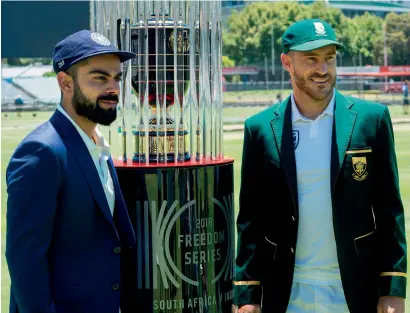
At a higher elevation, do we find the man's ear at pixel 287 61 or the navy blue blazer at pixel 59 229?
the man's ear at pixel 287 61

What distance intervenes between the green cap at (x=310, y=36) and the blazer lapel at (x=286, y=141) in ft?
0.91

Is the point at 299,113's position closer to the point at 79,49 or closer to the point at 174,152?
the point at 174,152

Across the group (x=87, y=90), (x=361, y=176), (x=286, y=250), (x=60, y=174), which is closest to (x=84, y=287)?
(x=60, y=174)

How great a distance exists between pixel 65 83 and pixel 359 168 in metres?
1.31

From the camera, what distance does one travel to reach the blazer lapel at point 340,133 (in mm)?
4012

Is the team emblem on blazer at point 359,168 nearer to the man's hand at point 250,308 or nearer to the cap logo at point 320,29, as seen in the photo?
the cap logo at point 320,29


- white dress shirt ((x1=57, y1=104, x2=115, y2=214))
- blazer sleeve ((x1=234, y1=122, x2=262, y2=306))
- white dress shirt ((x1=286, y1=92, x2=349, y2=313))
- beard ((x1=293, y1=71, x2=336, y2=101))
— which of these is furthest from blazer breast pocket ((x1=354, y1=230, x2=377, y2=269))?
white dress shirt ((x1=57, y1=104, x2=115, y2=214))

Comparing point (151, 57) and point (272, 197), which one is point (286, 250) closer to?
point (272, 197)

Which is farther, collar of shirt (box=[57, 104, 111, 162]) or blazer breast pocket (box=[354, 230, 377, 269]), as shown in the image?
blazer breast pocket (box=[354, 230, 377, 269])

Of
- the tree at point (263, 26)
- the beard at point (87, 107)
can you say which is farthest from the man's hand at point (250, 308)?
the tree at point (263, 26)

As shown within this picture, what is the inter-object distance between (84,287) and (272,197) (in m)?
1.05

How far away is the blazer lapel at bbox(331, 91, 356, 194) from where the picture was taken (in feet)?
13.2

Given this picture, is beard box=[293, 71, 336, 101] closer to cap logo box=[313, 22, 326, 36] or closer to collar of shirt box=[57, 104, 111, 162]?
cap logo box=[313, 22, 326, 36]

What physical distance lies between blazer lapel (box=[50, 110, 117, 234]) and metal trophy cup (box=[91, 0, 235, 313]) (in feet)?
3.38
